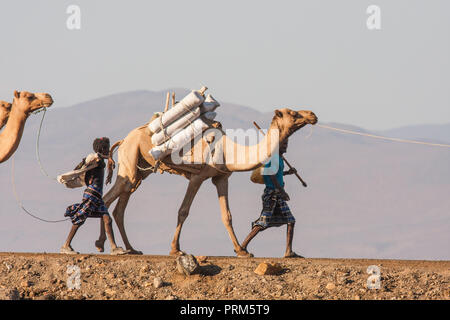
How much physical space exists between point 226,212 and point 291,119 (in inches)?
77.8

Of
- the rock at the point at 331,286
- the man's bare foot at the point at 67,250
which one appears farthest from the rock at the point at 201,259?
the man's bare foot at the point at 67,250

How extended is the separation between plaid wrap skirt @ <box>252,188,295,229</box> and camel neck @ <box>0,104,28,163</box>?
4.31 meters

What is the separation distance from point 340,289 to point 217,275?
1.91 meters

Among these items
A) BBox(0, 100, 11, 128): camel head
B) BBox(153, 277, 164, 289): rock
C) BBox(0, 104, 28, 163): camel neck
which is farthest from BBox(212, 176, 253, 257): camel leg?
BBox(0, 100, 11, 128): camel head

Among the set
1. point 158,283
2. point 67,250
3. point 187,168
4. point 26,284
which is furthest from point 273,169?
point 26,284

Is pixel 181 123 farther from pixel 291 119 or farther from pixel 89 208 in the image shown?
pixel 89 208

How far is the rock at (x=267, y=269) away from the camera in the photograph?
56.6 ft

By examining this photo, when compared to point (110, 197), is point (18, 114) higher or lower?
higher

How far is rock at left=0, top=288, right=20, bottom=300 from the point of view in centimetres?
1647

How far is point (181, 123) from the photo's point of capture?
20.1 meters

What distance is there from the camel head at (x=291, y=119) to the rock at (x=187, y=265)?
3398 millimetres

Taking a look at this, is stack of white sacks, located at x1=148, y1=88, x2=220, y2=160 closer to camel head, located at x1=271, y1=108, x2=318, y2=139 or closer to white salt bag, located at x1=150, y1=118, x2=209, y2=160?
white salt bag, located at x1=150, y1=118, x2=209, y2=160
